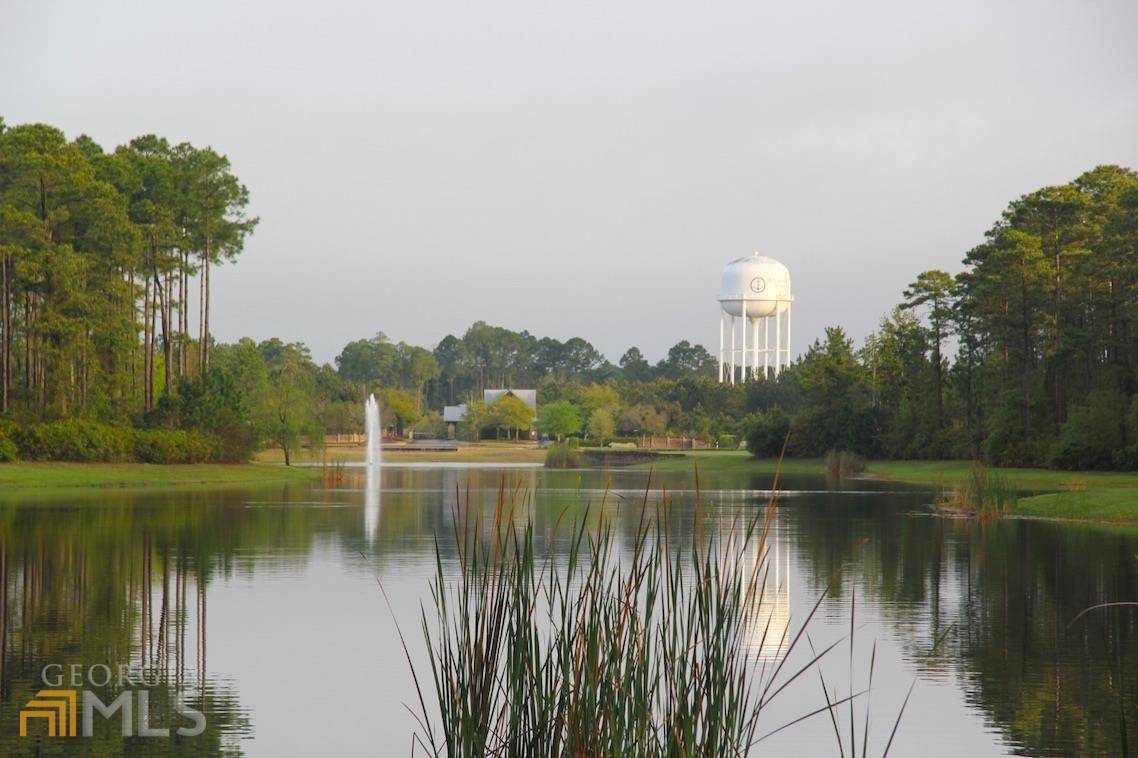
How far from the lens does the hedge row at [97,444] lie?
47.9m

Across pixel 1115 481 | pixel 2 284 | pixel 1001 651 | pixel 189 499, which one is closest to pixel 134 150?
pixel 2 284

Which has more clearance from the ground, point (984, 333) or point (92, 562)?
point (984, 333)

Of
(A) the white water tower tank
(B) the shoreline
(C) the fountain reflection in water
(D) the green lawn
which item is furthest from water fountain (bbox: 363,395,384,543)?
(A) the white water tower tank

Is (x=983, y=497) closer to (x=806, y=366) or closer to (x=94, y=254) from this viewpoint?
(x=94, y=254)

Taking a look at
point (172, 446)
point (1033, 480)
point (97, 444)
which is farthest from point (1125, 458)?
point (97, 444)

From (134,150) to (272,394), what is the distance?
43.5ft

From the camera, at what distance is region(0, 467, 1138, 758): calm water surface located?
11117mm

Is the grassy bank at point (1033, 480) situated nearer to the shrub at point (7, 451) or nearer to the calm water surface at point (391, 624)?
the calm water surface at point (391, 624)

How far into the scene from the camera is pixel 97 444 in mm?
49844

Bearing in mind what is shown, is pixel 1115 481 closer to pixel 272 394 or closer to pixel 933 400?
pixel 933 400

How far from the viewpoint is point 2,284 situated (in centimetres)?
5247
